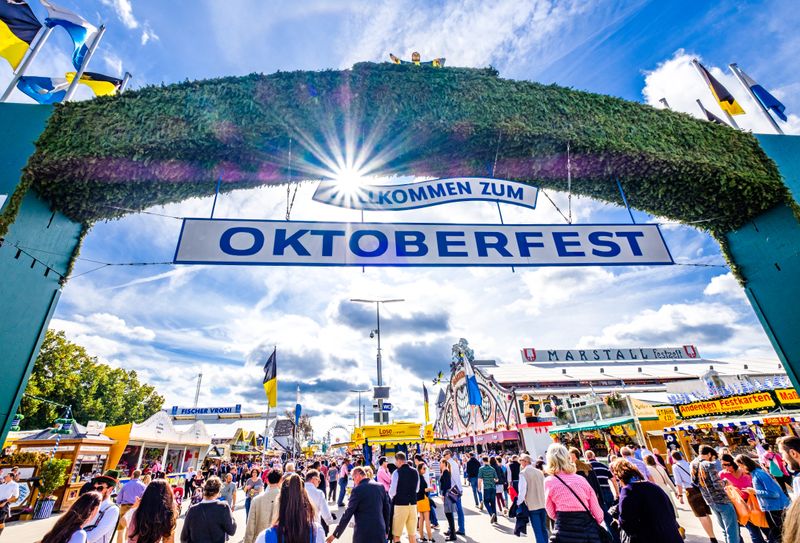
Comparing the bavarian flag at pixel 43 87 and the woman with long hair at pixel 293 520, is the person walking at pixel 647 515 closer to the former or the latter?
the woman with long hair at pixel 293 520

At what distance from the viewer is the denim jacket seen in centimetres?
508

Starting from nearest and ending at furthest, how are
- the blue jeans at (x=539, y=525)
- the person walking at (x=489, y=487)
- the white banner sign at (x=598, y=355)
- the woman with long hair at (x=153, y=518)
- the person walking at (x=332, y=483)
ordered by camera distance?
the woman with long hair at (x=153, y=518), the blue jeans at (x=539, y=525), the person walking at (x=489, y=487), the person walking at (x=332, y=483), the white banner sign at (x=598, y=355)

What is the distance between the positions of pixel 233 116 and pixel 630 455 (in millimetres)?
9233

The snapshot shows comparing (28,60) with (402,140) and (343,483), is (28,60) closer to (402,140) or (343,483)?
(402,140)

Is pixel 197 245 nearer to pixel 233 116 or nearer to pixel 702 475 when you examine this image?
pixel 233 116

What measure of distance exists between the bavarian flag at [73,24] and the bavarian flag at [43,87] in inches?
40.6

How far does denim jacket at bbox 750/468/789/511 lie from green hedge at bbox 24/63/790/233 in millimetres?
3688

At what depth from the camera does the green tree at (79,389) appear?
25.3 meters

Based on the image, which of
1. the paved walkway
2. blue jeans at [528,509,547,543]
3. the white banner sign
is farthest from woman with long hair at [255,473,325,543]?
the white banner sign

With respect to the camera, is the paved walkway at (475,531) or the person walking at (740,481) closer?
the person walking at (740,481)

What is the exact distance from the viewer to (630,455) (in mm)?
7527

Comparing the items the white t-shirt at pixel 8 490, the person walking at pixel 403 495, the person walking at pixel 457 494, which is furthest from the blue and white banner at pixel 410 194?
the white t-shirt at pixel 8 490

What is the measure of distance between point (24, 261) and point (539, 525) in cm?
801

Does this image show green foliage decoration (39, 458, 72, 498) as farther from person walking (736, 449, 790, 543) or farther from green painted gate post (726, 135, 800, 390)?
green painted gate post (726, 135, 800, 390)
